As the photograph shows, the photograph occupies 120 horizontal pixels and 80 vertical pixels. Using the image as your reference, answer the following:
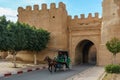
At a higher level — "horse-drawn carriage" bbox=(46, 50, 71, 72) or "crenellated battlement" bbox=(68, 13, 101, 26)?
"crenellated battlement" bbox=(68, 13, 101, 26)

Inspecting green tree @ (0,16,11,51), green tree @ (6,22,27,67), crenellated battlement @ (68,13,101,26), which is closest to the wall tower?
crenellated battlement @ (68,13,101,26)

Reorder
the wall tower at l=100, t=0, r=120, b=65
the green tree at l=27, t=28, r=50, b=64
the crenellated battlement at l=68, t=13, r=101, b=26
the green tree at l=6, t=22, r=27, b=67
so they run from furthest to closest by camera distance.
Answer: the crenellated battlement at l=68, t=13, r=101, b=26 < the wall tower at l=100, t=0, r=120, b=65 < the green tree at l=27, t=28, r=50, b=64 < the green tree at l=6, t=22, r=27, b=67

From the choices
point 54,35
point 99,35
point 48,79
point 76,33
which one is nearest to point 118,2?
point 99,35

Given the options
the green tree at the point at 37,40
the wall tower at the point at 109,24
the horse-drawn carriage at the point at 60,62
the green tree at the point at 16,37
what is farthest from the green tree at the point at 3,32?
the wall tower at the point at 109,24

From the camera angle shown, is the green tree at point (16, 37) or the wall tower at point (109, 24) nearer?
the green tree at point (16, 37)

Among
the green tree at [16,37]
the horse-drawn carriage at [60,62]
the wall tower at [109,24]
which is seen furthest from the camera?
the wall tower at [109,24]

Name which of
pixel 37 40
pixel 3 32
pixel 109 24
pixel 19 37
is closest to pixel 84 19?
pixel 109 24

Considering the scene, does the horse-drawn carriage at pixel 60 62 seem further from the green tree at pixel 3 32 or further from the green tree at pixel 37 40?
the green tree at pixel 37 40

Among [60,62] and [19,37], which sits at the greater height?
[19,37]

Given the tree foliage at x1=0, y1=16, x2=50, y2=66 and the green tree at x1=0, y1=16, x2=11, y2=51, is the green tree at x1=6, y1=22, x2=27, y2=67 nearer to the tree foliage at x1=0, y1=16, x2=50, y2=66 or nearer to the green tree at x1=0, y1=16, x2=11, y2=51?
the tree foliage at x1=0, y1=16, x2=50, y2=66

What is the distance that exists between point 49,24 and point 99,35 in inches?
279

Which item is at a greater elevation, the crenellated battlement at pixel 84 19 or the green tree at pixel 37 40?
the crenellated battlement at pixel 84 19

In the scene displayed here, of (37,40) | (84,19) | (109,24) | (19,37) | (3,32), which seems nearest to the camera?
(3,32)

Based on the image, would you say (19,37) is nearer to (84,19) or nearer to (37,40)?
(37,40)
